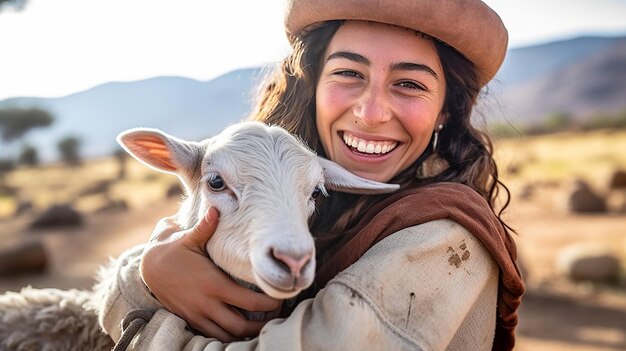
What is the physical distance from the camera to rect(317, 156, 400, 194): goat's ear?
9.28 feet

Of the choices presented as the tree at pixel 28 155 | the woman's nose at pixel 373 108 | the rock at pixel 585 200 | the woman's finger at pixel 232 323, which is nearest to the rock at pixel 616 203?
the rock at pixel 585 200

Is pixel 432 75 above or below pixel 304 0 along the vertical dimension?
below

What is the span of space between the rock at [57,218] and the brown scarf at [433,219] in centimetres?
1751

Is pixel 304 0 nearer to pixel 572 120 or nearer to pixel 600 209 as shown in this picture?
pixel 600 209

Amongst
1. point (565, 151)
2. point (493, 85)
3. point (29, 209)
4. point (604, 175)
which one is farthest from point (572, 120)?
point (493, 85)

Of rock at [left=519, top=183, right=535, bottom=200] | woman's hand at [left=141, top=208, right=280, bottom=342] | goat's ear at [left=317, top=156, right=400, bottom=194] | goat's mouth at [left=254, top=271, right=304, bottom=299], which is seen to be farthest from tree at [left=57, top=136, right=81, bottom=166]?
goat's mouth at [left=254, top=271, right=304, bottom=299]

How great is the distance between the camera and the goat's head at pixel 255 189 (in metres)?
2.22

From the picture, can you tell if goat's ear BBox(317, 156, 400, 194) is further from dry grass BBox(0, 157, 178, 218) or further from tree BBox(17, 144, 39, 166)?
tree BBox(17, 144, 39, 166)

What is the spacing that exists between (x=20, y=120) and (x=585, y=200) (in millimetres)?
36133

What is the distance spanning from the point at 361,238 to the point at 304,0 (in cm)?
126

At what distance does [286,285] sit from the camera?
85.4 inches

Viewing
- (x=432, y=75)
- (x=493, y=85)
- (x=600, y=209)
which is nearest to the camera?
(x=432, y=75)

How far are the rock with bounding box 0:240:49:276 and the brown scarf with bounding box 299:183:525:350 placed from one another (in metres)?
10.6

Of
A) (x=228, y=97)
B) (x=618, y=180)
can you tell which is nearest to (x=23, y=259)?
(x=618, y=180)
